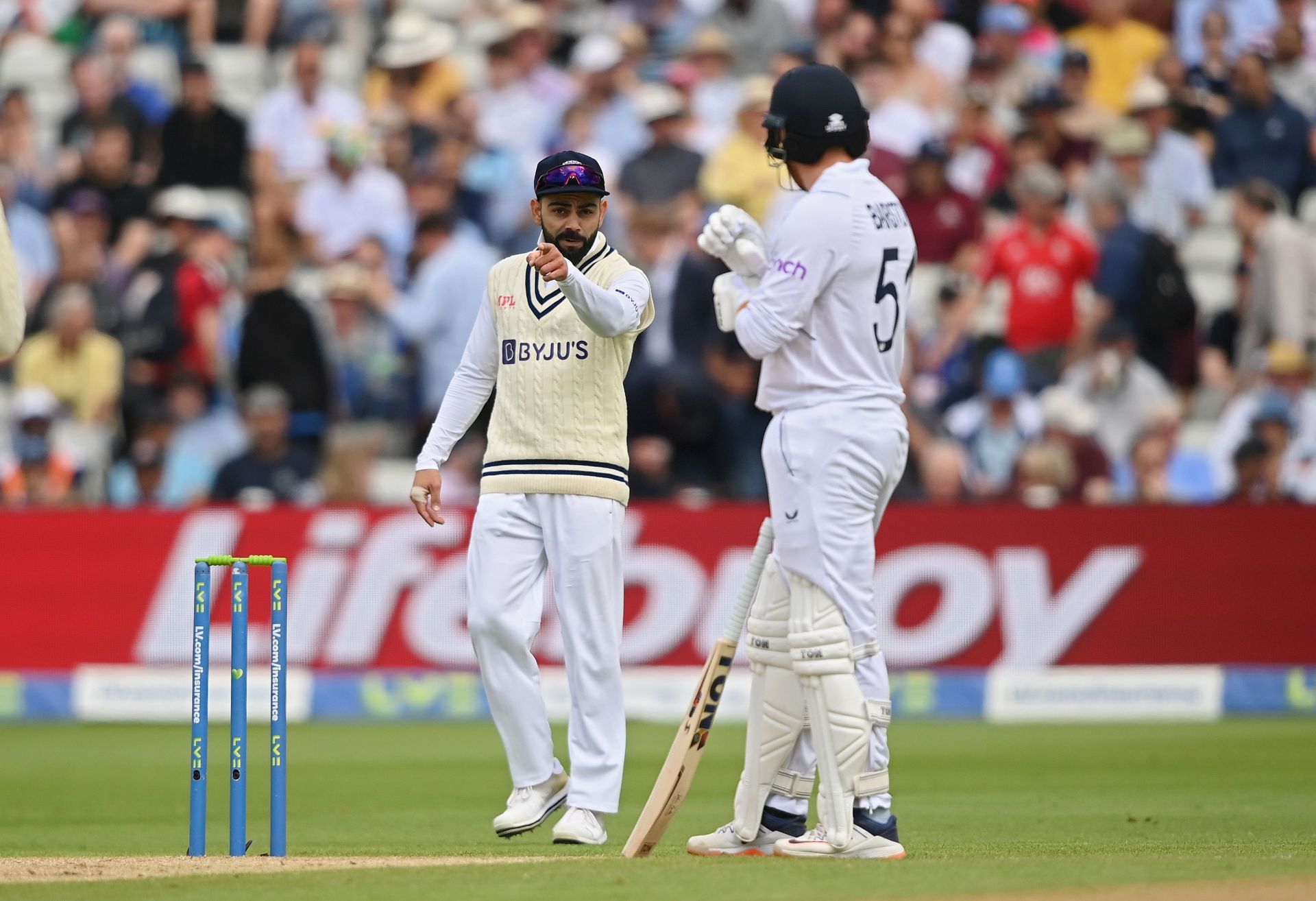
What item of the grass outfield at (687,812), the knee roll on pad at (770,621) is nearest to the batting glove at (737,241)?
the knee roll on pad at (770,621)

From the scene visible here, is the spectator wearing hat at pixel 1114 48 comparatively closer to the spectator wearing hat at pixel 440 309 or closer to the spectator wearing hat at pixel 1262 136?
the spectator wearing hat at pixel 1262 136

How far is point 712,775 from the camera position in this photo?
36.2 ft

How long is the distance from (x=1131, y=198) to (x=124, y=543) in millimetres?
8097

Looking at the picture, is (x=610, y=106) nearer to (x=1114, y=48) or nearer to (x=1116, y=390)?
(x=1114, y=48)

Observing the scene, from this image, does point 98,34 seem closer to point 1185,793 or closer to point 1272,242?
point 1272,242

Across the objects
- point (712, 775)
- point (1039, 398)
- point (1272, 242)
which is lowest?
point (712, 775)

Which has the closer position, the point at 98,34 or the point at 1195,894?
the point at 1195,894

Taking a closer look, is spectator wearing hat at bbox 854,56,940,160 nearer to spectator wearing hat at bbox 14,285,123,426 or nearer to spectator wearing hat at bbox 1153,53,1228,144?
spectator wearing hat at bbox 1153,53,1228,144

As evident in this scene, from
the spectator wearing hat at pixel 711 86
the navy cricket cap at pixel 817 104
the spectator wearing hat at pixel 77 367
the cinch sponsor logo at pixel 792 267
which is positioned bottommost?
the spectator wearing hat at pixel 77 367

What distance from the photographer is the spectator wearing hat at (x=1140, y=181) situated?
1633 cm

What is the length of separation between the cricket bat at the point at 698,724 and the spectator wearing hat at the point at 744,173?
9.34 metres

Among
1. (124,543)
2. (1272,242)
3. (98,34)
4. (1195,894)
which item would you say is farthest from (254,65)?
(1195,894)

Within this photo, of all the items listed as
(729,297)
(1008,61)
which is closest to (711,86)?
(1008,61)

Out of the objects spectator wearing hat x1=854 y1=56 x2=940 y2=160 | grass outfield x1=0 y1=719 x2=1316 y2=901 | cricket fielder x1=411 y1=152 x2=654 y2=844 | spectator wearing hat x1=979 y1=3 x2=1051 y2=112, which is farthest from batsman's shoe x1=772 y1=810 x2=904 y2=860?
spectator wearing hat x1=979 y1=3 x2=1051 y2=112
